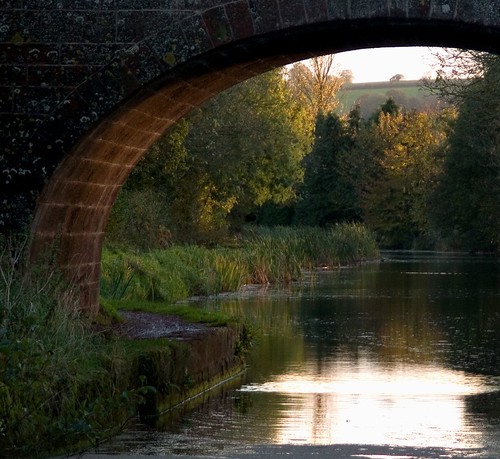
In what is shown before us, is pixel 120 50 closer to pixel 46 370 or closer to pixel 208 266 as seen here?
pixel 46 370

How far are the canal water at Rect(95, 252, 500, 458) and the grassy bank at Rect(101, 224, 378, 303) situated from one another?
109cm

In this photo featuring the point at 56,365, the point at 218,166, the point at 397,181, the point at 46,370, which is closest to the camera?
the point at 46,370

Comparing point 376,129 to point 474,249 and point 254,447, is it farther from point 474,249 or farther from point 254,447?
point 254,447

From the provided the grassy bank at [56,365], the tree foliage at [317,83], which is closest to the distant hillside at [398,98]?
the tree foliage at [317,83]

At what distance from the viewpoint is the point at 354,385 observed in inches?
531

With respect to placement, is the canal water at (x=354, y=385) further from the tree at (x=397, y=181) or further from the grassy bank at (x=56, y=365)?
the tree at (x=397, y=181)

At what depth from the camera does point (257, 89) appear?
138 ft

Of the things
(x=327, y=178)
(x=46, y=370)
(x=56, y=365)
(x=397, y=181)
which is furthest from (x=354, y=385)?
(x=327, y=178)

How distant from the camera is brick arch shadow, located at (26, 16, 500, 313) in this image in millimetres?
10961

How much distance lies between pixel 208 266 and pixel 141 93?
57.2 feet

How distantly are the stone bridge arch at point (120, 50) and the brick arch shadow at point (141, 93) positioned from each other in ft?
0.05

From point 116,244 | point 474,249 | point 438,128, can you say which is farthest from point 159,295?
point 438,128

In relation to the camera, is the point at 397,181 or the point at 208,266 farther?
the point at 397,181

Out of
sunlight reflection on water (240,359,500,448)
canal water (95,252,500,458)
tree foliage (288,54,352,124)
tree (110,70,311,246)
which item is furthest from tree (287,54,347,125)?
sunlight reflection on water (240,359,500,448)
